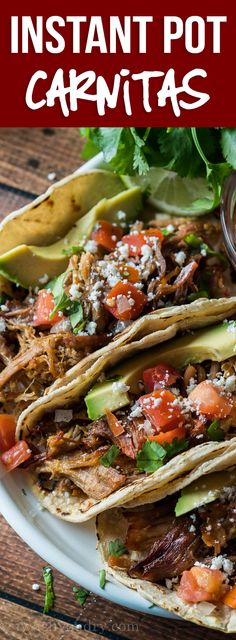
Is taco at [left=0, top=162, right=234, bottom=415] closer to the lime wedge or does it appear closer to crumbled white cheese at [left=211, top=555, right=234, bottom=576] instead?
the lime wedge

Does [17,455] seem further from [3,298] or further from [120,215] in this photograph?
[120,215]

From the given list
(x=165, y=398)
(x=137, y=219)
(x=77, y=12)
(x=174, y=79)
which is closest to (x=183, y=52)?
(x=174, y=79)

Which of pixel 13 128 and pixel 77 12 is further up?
pixel 77 12

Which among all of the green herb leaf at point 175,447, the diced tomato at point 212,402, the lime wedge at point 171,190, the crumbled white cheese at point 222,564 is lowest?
the crumbled white cheese at point 222,564

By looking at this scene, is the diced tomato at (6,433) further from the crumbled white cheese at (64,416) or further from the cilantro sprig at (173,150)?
the cilantro sprig at (173,150)

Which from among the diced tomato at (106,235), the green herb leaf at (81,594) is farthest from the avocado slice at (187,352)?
the green herb leaf at (81,594)

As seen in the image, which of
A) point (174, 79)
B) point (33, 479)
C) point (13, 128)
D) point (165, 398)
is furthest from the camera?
point (13, 128)

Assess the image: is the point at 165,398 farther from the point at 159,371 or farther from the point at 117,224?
the point at 117,224
